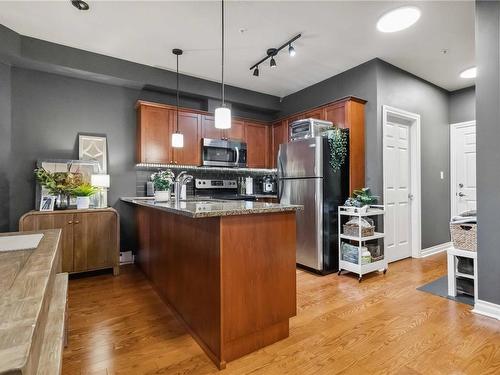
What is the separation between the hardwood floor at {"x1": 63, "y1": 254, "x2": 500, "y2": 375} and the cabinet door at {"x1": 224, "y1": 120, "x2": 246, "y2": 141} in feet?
8.82

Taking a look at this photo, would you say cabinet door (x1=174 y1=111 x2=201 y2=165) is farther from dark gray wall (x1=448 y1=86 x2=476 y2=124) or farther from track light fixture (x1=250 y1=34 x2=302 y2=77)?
dark gray wall (x1=448 y1=86 x2=476 y2=124)

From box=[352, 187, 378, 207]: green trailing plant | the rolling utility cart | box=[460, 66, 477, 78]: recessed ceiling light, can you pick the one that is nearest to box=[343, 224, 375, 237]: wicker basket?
the rolling utility cart

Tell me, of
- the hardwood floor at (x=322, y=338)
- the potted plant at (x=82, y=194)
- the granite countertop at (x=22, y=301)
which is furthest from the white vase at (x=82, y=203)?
the granite countertop at (x=22, y=301)

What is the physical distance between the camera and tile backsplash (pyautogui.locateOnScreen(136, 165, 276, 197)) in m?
4.00

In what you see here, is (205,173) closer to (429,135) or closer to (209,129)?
(209,129)

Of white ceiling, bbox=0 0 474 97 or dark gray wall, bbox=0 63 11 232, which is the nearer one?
white ceiling, bbox=0 0 474 97

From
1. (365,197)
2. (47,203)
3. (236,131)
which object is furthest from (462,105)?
(47,203)

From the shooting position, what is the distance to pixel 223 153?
4.34 m

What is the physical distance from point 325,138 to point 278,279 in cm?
209

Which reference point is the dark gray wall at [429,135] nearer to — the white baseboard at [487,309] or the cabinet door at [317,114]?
the cabinet door at [317,114]

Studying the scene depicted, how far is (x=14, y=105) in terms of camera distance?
3203 mm

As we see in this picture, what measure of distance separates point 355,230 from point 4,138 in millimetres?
4206

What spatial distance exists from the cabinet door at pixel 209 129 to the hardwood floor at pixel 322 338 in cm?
246

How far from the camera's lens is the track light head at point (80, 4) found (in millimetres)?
2416
